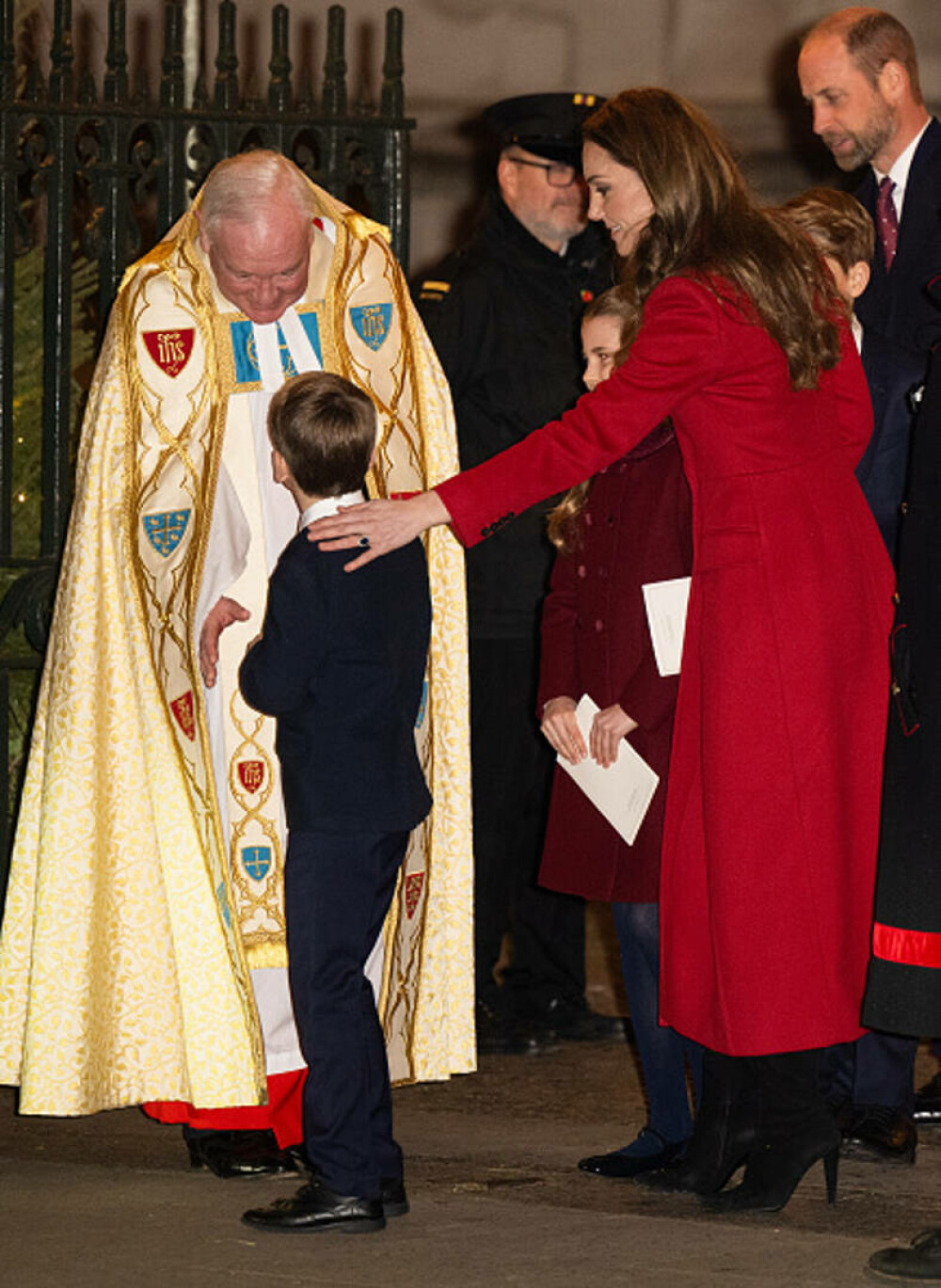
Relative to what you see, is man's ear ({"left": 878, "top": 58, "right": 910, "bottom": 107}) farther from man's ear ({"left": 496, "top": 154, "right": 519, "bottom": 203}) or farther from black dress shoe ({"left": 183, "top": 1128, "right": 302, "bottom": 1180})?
black dress shoe ({"left": 183, "top": 1128, "right": 302, "bottom": 1180})

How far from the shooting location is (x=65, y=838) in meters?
4.05

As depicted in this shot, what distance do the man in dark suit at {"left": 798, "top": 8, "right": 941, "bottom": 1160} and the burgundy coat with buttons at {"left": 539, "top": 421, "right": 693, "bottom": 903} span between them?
83 cm

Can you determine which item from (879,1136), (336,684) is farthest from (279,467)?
(879,1136)

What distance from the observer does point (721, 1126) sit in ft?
12.3

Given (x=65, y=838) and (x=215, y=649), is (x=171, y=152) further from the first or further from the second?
(x=65, y=838)

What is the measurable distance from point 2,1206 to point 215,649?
1037mm

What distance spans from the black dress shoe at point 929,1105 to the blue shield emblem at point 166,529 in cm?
184

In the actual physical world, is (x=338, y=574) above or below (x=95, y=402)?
below

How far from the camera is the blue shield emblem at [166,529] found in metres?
4.06

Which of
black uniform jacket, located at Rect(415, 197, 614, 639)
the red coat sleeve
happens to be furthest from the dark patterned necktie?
the red coat sleeve

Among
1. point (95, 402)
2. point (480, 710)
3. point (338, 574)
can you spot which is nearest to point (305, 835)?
point (338, 574)

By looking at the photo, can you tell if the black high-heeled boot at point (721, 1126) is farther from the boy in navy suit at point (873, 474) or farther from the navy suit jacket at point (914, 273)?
the navy suit jacket at point (914, 273)

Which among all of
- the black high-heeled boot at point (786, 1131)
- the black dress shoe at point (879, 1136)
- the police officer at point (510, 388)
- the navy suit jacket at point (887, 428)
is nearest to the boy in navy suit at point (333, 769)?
the black high-heeled boot at point (786, 1131)

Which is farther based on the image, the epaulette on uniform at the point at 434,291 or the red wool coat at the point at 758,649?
the epaulette on uniform at the point at 434,291
